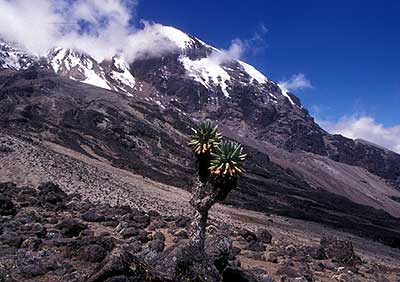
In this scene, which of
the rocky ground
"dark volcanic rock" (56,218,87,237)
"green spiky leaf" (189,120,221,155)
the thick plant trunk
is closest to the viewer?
the rocky ground

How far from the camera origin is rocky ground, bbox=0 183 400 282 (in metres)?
16.1

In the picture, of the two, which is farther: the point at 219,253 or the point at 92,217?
the point at 92,217

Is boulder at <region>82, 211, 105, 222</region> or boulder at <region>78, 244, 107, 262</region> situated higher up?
boulder at <region>78, 244, 107, 262</region>

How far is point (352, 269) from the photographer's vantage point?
39.5 meters

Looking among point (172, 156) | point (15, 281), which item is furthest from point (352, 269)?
point (172, 156)

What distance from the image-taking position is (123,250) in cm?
1470

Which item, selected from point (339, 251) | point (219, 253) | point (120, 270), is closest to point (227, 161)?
point (219, 253)

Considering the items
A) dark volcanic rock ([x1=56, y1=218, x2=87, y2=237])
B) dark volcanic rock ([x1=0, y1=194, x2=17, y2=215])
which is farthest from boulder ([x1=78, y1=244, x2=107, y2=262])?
dark volcanic rock ([x1=0, y1=194, x2=17, y2=215])

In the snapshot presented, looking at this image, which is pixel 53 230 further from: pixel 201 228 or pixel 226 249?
pixel 226 249

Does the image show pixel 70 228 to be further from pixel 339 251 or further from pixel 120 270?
pixel 339 251

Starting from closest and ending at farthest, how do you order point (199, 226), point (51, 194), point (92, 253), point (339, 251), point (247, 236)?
point (92, 253), point (199, 226), point (51, 194), point (247, 236), point (339, 251)

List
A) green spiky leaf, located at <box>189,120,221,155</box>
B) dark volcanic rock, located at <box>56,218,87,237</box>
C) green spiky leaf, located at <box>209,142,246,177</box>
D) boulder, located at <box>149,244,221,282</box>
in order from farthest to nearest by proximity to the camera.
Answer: dark volcanic rock, located at <box>56,218,87,237</box> < green spiky leaf, located at <box>189,120,221,155</box> < green spiky leaf, located at <box>209,142,246,177</box> < boulder, located at <box>149,244,221,282</box>

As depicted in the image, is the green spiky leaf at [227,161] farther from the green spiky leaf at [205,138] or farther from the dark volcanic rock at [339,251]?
the dark volcanic rock at [339,251]

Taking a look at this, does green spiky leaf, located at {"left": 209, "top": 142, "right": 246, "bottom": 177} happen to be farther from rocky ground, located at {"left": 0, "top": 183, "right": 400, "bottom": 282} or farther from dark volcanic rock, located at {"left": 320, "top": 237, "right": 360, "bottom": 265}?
dark volcanic rock, located at {"left": 320, "top": 237, "right": 360, "bottom": 265}
